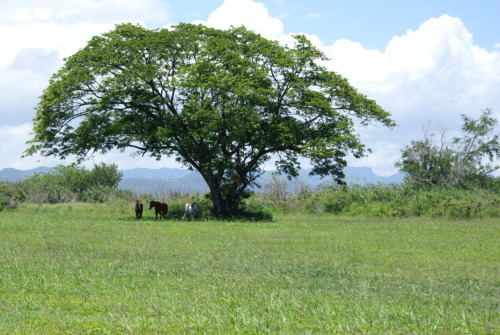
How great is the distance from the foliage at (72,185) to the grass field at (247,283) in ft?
79.9

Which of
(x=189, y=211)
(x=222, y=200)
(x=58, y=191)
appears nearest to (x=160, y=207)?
(x=189, y=211)

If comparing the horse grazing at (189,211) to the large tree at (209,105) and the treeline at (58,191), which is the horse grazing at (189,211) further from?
the treeline at (58,191)

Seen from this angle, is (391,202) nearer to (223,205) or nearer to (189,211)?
(223,205)

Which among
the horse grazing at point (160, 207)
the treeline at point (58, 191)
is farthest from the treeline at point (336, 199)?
the horse grazing at point (160, 207)

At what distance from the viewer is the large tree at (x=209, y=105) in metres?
34.8

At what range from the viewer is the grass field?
31.6ft

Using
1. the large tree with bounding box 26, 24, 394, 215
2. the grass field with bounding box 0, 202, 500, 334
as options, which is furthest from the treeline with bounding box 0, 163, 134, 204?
the grass field with bounding box 0, 202, 500, 334

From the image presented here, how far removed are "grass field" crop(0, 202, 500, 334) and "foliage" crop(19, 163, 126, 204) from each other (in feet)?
79.9

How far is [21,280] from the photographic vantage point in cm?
1342

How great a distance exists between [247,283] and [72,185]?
1911 inches

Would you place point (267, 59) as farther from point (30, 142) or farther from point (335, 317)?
point (335, 317)

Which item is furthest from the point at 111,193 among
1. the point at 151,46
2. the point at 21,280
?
the point at 21,280

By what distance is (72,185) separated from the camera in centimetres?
5894

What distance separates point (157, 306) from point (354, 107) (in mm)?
28392
